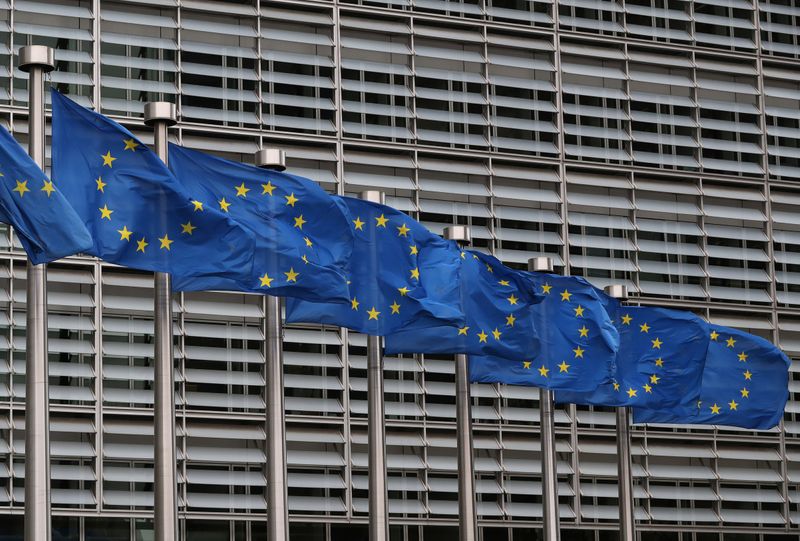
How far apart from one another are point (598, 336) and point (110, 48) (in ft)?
54.2

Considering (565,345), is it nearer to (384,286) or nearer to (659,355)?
(659,355)

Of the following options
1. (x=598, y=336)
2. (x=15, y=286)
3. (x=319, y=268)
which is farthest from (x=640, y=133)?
(x=319, y=268)

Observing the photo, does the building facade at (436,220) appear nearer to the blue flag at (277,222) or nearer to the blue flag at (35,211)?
the blue flag at (277,222)

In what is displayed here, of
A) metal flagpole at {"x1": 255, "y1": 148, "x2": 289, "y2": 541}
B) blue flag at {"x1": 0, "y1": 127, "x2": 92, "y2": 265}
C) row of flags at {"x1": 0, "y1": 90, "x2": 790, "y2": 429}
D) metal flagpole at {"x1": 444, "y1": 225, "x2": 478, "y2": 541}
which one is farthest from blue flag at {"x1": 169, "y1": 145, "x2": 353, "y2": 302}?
metal flagpole at {"x1": 444, "y1": 225, "x2": 478, "y2": 541}

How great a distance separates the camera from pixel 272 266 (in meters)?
31.2

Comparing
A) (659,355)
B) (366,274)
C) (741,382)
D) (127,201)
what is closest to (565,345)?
(659,355)

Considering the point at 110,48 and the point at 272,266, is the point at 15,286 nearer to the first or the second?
the point at 110,48

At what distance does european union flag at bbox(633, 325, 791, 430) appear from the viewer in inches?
1655

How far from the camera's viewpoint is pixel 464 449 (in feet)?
121

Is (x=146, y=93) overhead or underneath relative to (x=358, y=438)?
overhead

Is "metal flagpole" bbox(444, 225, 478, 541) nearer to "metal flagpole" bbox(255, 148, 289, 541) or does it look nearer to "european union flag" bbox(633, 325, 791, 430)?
"metal flagpole" bbox(255, 148, 289, 541)

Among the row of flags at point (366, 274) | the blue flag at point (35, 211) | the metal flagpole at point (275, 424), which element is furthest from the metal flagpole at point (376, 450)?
the blue flag at point (35, 211)

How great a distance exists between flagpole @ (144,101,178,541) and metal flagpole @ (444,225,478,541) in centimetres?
854

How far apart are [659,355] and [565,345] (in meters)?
3.32
